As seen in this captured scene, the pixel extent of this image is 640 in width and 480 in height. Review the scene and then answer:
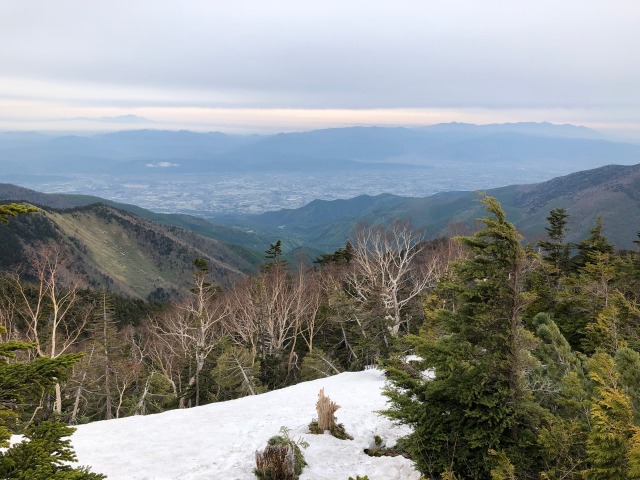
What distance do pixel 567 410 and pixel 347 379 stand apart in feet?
37.6

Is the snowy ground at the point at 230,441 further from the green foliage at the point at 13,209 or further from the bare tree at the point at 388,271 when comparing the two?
the bare tree at the point at 388,271

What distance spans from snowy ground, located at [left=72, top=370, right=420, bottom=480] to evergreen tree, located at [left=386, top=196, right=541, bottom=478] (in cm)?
197

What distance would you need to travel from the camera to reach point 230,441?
39.1 ft

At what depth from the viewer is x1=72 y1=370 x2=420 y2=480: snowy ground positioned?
10.2 m

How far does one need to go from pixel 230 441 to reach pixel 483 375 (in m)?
7.54

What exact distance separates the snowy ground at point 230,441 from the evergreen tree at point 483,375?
1970mm

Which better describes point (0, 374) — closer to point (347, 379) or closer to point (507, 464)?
point (507, 464)

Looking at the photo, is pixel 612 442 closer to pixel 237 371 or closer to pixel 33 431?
pixel 33 431

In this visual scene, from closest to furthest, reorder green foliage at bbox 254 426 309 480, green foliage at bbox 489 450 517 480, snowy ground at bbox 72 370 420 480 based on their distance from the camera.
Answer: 1. green foliage at bbox 489 450 517 480
2. green foliage at bbox 254 426 309 480
3. snowy ground at bbox 72 370 420 480

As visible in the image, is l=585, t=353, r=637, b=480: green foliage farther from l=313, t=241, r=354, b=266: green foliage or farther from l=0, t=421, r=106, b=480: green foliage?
l=313, t=241, r=354, b=266: green foliage

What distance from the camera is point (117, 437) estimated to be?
12336mm

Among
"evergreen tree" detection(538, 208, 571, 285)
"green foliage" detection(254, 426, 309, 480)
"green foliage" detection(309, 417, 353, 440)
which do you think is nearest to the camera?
"green foliage" detection(254, 426, 309, 480)

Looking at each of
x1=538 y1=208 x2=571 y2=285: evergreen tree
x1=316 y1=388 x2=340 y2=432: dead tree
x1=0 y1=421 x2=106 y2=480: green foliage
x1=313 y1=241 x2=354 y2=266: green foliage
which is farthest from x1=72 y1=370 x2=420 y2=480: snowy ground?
x1=313 y1=241 x2=354 y2=266: green foliage

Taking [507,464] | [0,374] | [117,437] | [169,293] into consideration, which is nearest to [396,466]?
[507,464]
